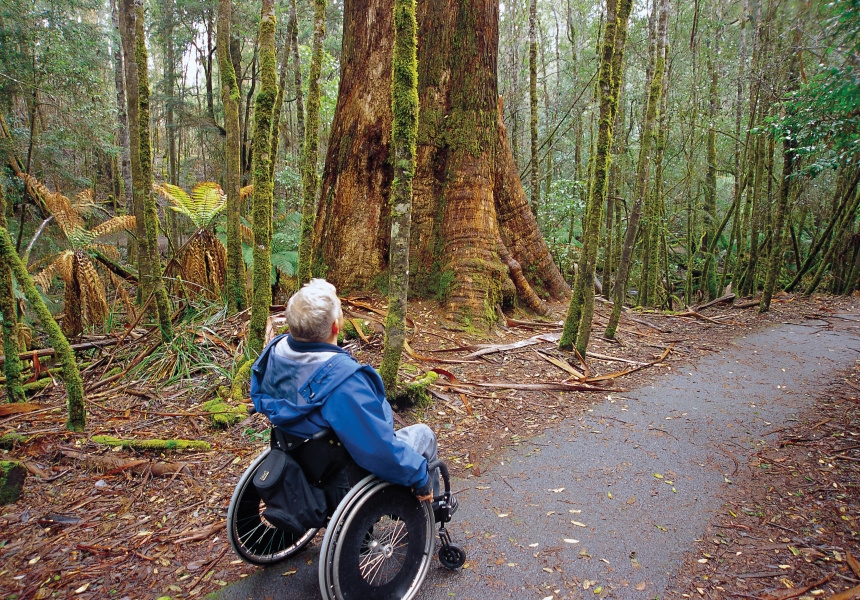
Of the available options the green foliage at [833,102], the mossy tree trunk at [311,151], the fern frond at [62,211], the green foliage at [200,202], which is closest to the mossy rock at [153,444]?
the mossy tree trunk at [311,151]

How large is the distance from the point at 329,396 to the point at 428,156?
220 inches

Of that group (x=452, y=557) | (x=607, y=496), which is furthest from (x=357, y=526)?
(x=607, y=496)

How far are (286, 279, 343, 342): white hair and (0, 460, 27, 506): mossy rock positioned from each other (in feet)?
8.20

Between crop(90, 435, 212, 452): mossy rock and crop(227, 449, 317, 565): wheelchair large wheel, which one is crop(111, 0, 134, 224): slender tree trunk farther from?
crop(227, 449, 317, 565): wheelchair large wheel

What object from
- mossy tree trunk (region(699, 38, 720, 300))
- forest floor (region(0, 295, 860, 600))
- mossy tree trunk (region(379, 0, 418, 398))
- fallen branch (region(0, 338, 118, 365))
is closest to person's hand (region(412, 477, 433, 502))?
forest floor (region(0, 295, 860, 600))

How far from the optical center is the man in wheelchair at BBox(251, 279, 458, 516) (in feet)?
7.01

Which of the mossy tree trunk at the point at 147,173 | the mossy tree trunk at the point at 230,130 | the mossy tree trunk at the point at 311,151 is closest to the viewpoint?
the mossy tree trunk at the point at 147,173

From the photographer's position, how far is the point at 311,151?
545 centimetres

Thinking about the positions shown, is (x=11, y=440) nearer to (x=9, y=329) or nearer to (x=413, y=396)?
(x=9, y=329)

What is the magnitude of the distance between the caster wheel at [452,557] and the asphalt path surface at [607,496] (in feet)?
0.21

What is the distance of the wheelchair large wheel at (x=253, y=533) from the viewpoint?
251cm

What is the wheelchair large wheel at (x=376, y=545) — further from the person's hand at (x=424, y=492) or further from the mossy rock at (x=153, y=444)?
the mossy rock at (x=153, y=444)

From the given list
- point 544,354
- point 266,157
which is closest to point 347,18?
point 266,157

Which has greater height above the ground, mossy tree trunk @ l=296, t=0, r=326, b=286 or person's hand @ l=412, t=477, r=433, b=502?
mossy tree trunk @ l=296, t=0, r=326, b=286
